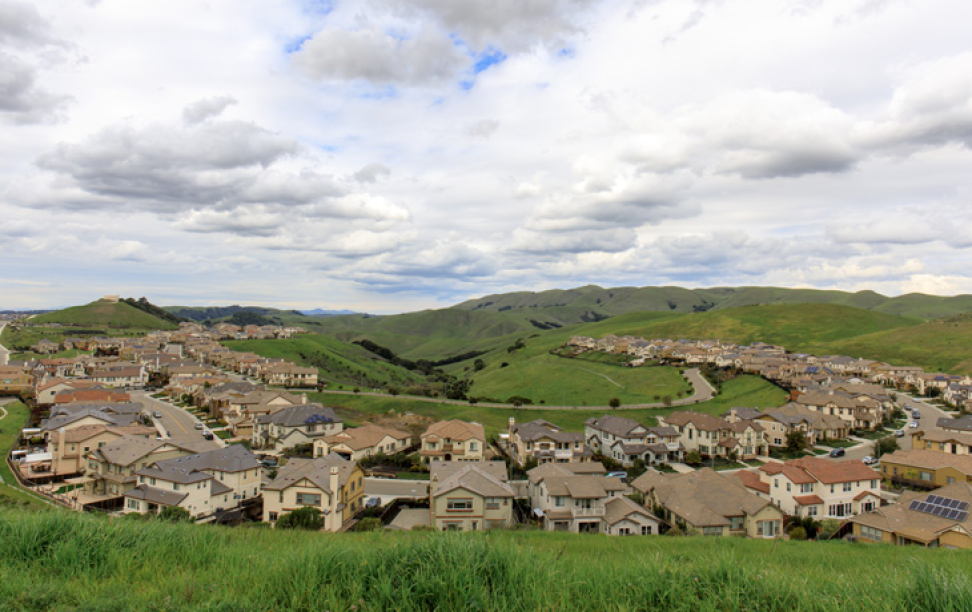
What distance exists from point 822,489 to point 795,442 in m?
20.6

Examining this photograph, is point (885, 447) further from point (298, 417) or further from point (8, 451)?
point (8, 451)

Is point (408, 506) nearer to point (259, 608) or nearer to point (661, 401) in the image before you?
point (259, 608)

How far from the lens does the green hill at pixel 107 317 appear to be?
16656cm

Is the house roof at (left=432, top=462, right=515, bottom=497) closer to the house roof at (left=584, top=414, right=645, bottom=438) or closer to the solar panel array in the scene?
the solar panel array

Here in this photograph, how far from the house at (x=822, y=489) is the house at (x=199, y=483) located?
38.7 m

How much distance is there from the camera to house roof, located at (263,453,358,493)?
103ft

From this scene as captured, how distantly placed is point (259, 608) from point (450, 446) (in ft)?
157

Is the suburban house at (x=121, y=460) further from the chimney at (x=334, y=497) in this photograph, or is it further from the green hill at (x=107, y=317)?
the green hill at (x=107, y=317)

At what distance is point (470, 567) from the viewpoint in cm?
443

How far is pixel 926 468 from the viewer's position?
133 ft

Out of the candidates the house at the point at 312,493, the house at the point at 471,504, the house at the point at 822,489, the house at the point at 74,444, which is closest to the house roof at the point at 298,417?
the house at the point at 74,444

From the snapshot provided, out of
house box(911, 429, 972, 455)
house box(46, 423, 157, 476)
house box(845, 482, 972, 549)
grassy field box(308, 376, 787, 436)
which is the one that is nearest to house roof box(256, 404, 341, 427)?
grassy field box(308, 376, 787, 436)

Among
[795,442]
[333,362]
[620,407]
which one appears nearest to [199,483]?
[795,442]

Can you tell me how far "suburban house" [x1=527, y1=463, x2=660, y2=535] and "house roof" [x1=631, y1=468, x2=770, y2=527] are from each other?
204 centimetres
